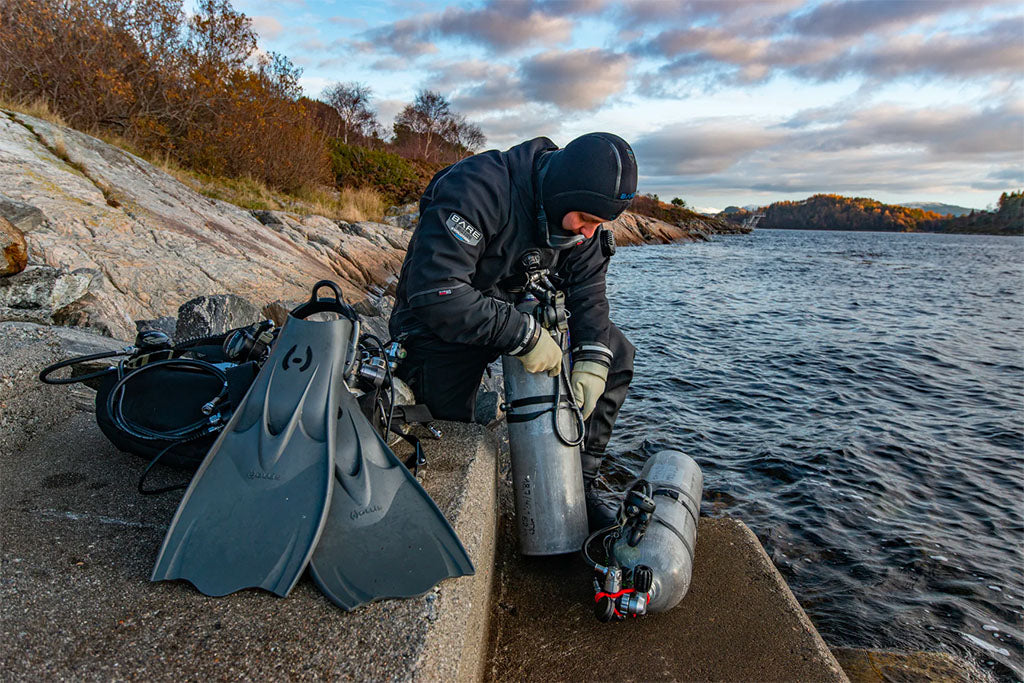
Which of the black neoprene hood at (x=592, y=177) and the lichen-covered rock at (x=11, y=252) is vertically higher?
the black neoprene hood at (x=592, y=177)

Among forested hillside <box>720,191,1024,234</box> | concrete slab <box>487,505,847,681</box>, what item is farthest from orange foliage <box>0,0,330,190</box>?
forested hillside <box>720,191,1024,234</box>

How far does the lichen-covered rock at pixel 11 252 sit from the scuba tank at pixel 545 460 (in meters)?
4.16

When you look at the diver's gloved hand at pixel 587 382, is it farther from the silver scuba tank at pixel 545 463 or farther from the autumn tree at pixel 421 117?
the autumn tree at pixel 421 117

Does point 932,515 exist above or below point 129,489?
below

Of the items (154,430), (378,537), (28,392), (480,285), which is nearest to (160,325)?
(28,392)

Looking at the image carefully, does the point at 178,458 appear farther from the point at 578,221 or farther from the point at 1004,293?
the point at 1004,293

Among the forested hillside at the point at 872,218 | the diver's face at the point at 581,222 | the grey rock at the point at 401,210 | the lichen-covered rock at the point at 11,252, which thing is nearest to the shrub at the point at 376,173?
the grey rock at the point at 401,210

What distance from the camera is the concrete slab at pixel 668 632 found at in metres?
2.40

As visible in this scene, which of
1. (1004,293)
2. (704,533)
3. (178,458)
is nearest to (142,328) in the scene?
(178,458)

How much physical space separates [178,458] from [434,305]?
1.33 metres

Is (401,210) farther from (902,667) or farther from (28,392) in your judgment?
(902,667)

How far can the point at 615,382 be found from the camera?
3.71 meters

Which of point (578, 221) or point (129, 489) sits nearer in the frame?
point (129, 489)

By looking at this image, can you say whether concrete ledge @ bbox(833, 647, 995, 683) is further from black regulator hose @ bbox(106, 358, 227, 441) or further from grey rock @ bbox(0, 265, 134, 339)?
grey rock @ bbox(0, 265, 134, 339)
